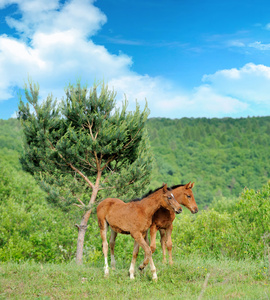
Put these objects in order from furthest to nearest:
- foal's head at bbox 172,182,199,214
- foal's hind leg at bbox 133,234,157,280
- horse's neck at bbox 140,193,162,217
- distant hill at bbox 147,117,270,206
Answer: distant hill at bbox 147,117,270,206, foal's head at bbox 172,182,199,214, horse's neck at bbox 140,193,162,217, foal's hind leg at bbox 133,234,157,280

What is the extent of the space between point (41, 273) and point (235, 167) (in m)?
125

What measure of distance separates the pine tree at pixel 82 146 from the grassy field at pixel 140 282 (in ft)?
20.8

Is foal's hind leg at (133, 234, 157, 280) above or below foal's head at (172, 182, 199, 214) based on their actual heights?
below

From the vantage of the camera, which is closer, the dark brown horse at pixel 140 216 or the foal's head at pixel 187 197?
the dark brown horse at pixel 140 216

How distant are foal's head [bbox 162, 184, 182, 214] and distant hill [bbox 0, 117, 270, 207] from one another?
74.4m

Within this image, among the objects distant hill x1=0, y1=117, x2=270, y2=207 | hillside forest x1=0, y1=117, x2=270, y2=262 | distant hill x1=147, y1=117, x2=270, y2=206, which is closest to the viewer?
hillside forest x1=0, y1=117, x2=270, y2=262

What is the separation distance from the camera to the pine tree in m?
16.4

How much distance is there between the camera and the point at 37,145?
55.6ft

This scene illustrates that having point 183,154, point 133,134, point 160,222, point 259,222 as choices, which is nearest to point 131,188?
point 133,134

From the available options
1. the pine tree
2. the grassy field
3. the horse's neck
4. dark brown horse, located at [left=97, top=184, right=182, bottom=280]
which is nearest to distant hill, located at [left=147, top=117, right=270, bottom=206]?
the pine tree

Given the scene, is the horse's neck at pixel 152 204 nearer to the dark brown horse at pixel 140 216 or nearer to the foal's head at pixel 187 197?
the dark brown horse at pixel 140 216

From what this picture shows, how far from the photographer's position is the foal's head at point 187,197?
9.75 meters

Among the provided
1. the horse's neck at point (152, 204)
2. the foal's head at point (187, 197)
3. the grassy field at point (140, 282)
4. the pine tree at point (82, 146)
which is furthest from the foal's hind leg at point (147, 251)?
the pine tree at point (82, 146)

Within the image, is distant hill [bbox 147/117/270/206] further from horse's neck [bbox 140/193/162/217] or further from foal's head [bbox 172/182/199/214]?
horse's neck [bbox 140/193/162/217]
